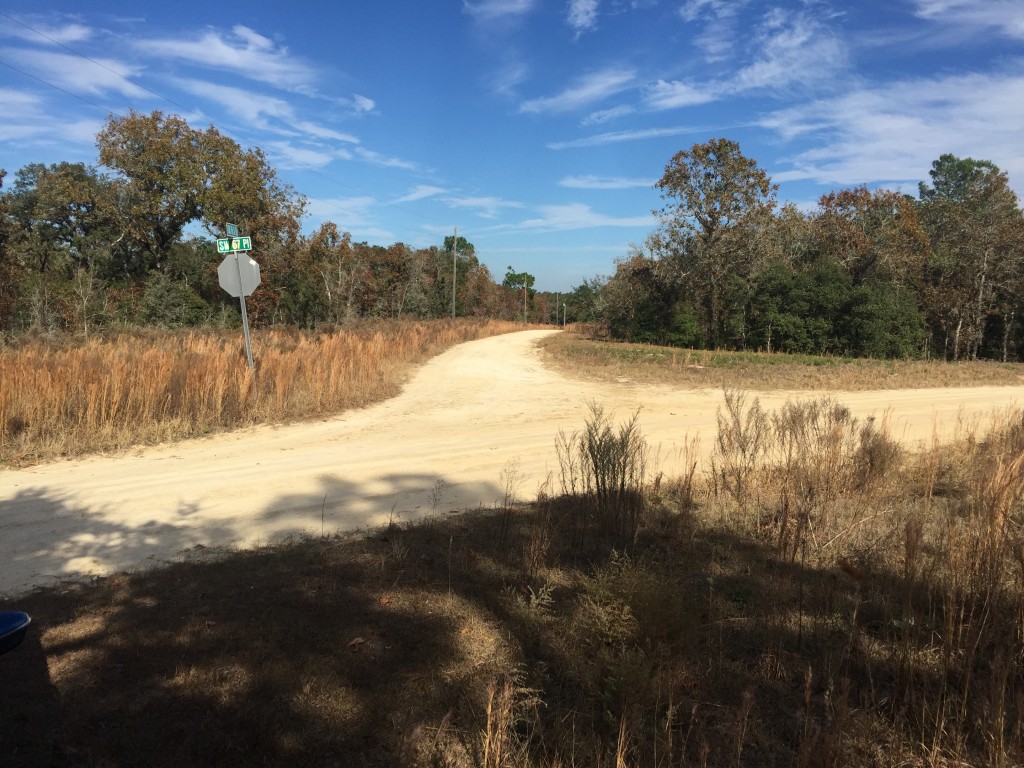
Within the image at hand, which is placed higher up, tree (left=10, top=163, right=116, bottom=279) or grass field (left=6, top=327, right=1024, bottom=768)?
tree (left=10, top=163, right=116, bottom=279)

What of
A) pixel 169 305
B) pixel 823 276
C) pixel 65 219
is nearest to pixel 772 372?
pixel 823 276

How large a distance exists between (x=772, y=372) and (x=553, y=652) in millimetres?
16655

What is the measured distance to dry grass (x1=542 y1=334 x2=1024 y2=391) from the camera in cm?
1606

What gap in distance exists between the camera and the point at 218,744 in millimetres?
2473

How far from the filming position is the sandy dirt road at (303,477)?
17.3 ft

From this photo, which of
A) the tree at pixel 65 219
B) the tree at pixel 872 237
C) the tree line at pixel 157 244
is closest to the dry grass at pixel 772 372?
the tree at pixel 872 237

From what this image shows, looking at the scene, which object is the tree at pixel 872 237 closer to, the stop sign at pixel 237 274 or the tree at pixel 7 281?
the stop sign at pixel 237 274

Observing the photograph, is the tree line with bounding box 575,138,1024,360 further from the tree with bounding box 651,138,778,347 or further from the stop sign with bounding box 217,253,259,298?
the stop sign with bounding box 217,253,259,298

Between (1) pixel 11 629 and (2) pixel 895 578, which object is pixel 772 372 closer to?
(2) pixel 895 578

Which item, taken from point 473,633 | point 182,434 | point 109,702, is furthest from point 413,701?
point 182,434

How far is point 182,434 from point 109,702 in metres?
7.57

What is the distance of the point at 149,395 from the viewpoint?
9.47 m

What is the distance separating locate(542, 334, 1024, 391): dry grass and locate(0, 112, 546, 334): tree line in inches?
670

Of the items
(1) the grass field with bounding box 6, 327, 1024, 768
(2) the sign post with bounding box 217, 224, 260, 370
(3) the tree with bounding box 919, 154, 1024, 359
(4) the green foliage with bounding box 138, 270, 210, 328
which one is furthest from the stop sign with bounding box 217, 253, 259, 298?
(3) the tree with bounding box 919, 154, 1024, 359
